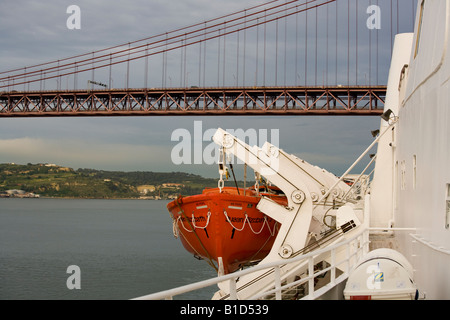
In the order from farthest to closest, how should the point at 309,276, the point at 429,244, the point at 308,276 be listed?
the point at 308,276, the point at 309,276, the point at 429,244

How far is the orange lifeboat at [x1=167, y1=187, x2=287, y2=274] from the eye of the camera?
14.5 metres

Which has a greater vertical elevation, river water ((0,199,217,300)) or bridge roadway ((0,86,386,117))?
bridge roadway ((0,86,386,117))

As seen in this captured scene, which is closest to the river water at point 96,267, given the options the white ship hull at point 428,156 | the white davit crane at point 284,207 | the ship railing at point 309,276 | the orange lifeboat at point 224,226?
the orange lifeboat at point 224,226

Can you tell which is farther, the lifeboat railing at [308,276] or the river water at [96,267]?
the river water at [96,267]

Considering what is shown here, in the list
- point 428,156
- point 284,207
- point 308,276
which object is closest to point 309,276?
point 308,276

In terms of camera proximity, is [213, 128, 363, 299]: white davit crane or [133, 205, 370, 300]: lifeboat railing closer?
[133, 205, 370, 300]: lifeboat railing

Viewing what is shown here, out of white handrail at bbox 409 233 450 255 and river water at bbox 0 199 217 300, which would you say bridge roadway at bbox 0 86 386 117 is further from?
white handrail at bbox 409 233 450 255

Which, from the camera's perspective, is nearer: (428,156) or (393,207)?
(428,156)

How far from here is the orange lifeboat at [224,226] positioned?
14.5 metres

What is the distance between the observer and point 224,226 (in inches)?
571
